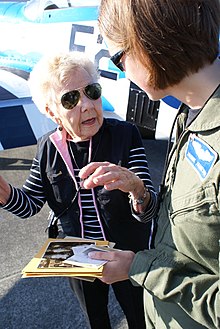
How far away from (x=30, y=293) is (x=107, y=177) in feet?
5.26

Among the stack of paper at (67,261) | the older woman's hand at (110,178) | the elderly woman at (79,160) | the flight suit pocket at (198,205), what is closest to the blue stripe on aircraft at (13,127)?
the elderly woman at (79,160)

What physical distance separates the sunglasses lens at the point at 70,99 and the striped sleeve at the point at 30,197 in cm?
29

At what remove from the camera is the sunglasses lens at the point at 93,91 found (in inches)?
67.1

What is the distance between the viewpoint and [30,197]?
179 cm

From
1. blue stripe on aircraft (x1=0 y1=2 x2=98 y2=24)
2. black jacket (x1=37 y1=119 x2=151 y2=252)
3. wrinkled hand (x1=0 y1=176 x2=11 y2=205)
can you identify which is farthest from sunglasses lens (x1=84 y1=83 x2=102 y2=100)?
blue stripe on aircraft (x1=0 y1=2 x2=98 y2=24)

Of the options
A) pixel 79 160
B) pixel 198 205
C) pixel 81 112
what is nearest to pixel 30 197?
pixel 79 160

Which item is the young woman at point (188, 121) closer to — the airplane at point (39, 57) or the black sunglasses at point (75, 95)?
the black sunglasses at point (75, 95)

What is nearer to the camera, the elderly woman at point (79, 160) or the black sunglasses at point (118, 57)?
the black sunglasses at point (118, 57)

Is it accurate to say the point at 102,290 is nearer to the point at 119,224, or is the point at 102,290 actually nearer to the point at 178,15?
the point at 119,224

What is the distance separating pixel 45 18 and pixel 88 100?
2.78 metres

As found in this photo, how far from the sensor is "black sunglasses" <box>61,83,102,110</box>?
1.67m

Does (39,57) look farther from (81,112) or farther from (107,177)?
(107,177)

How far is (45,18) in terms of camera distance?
13.6 feet

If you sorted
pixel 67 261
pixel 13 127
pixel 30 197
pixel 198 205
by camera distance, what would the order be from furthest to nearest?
pixel 13 127 → pixel 30 197 → pixel 67 261 → pixel 198 205
